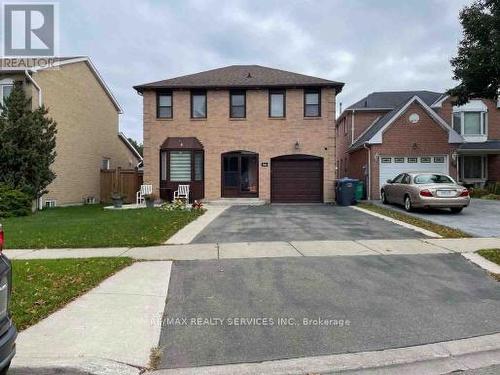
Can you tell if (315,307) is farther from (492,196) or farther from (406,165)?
(492,196)

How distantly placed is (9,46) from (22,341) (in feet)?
64.7

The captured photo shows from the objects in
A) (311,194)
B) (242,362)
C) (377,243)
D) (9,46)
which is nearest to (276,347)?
(242,362)

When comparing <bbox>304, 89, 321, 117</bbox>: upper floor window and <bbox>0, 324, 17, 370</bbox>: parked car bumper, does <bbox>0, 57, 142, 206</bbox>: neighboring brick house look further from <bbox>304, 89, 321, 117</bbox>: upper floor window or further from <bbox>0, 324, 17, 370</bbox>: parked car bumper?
<bbox>0, 324, 17, 370</bbox>: parked car bumper

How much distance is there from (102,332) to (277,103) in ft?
64.2

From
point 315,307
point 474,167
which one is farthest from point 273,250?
point 474,167

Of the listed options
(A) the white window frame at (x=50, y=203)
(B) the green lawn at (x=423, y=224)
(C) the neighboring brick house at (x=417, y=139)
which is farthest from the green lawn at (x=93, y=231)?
(C) the neighboring brick house at (x=417, y=139)

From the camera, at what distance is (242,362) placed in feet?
12.9

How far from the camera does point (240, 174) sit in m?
22.9

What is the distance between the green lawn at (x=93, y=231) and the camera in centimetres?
969

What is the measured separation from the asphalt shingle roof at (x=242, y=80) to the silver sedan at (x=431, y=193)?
7.86 metres

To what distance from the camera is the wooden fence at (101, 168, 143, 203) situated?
24.6 meters

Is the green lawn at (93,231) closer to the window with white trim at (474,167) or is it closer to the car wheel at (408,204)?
the car wheel at (408,204)

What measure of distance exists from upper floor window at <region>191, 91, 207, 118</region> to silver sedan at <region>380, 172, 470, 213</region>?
11.1 m

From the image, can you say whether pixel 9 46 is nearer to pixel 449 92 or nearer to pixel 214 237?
pixel 214 237
